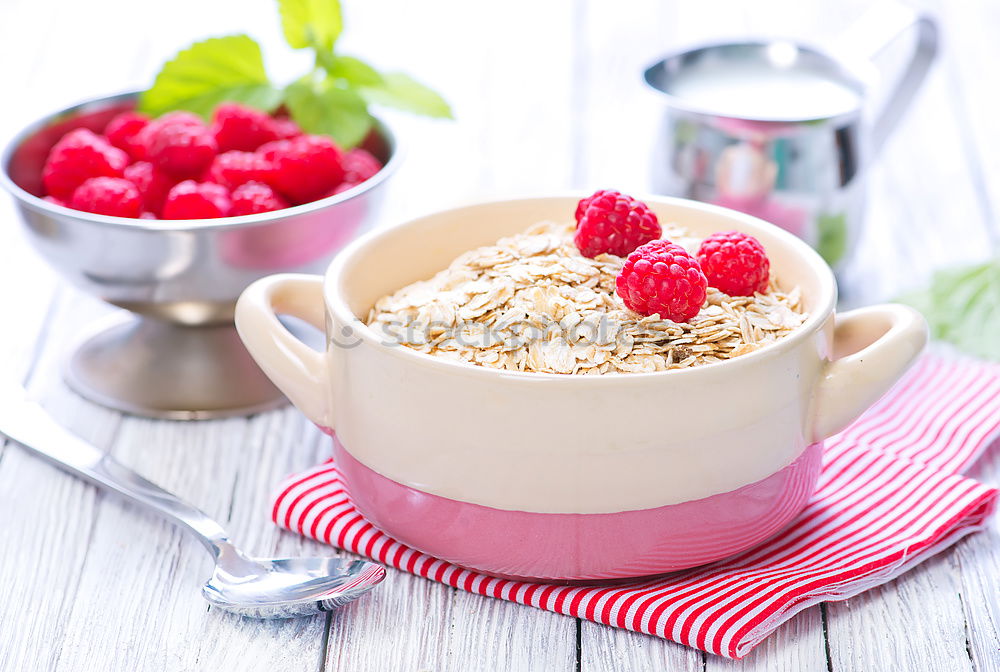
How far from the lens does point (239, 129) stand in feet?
3.57

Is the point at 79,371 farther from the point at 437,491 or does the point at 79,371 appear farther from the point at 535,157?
the point at 535,157

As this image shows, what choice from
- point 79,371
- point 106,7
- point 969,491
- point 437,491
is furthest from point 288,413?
point 106,7

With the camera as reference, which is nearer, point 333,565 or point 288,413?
point 333,565

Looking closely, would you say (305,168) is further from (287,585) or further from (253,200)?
(287,585)

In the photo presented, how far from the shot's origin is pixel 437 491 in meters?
0.74

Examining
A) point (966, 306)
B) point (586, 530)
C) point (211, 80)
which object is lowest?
point (966, 306)

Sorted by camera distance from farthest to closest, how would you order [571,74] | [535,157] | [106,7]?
[106,7] → [571,74] → [535,157]

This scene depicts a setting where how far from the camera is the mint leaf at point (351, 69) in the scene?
118 cm

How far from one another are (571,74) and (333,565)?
1146 mm

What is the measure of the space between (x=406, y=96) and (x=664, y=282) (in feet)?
1.69

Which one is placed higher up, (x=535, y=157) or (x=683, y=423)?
(x=683, y=423)

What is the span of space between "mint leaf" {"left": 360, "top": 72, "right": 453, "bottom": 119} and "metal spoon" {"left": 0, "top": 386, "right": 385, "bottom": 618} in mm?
459

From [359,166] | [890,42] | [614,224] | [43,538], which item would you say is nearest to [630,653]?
[614,224]

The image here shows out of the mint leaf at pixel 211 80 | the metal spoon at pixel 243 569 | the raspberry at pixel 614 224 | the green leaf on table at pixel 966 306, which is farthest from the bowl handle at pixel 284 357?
the green leaf on table at pixel 966 306
